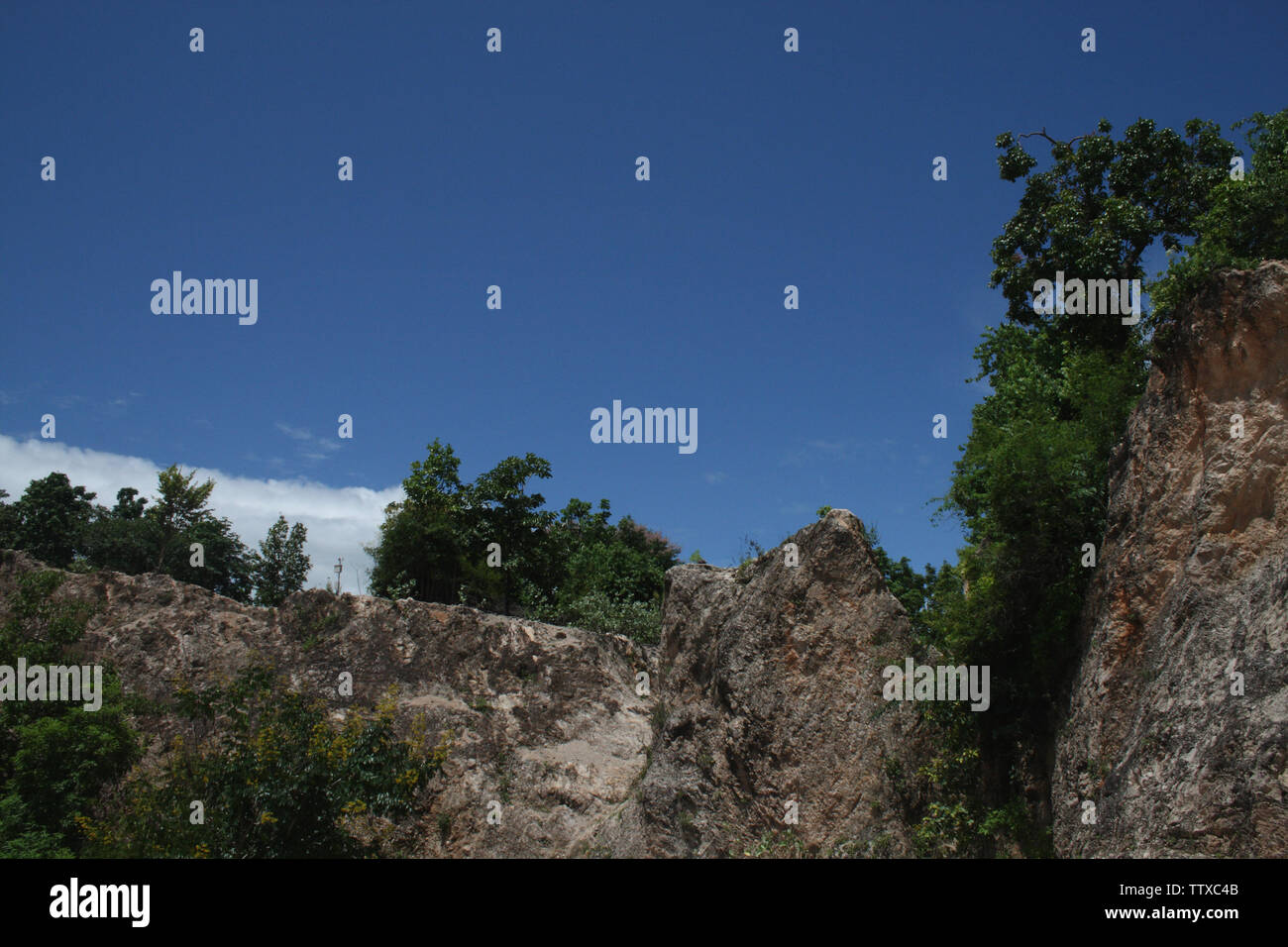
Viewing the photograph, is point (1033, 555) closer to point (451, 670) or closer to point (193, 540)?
point (451, 670)

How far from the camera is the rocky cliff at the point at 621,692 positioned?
16.2 meters

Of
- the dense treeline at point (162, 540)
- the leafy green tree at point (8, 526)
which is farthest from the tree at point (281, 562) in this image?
the leafy green tree at point (8, 526)

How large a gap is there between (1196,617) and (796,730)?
7.30 meters

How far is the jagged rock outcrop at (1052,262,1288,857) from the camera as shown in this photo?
9.44 metres

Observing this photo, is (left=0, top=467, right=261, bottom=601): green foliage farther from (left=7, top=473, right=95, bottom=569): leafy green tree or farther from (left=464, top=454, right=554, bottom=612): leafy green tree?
(left=464, top=454, right=554, bottom=612): leafy green tree

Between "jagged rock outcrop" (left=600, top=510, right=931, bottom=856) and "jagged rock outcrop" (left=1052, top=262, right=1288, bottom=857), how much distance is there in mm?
3478

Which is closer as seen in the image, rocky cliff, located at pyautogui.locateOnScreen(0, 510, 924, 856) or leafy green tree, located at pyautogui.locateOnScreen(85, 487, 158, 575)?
rocky cliff, located at pyautogui.locateOnScreen(0, 510, 924, 856)

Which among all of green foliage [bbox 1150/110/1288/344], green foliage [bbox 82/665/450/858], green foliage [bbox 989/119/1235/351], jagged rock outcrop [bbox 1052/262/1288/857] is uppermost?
green foliage [bbox 989/119/1235/351]

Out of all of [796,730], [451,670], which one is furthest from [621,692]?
[796,730]

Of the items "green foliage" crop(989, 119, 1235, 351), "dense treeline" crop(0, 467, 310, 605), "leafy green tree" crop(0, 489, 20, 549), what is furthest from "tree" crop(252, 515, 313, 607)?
"green foliage" crop(989, 119, 1235, 351)

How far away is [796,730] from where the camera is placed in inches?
650

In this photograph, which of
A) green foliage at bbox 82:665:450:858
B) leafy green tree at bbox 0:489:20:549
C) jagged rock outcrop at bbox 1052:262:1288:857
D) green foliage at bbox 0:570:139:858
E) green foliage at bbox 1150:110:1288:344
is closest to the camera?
jagged rock outcrop at bbox 1052:262:1288:857
